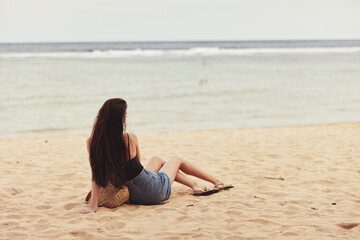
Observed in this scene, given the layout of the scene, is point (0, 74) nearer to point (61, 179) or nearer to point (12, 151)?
point (12, 151)

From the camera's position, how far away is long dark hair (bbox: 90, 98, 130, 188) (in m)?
3.89

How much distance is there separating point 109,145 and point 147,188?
2.00ft

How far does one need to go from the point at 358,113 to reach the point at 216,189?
30.2 feet

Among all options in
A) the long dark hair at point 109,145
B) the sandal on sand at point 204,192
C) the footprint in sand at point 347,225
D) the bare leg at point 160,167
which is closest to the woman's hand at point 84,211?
the long dark hair at point 109,145

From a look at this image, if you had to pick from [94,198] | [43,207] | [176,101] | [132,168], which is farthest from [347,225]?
[176,101]

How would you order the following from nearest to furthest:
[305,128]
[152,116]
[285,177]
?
[285,177] < [305,128] < [152,116]

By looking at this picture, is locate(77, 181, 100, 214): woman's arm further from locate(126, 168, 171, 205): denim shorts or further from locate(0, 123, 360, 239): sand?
locate(126, 168, 171, 205): denim shorts

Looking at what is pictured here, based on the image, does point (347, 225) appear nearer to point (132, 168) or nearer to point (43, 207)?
point (132, 168)

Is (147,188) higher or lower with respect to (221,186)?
higher

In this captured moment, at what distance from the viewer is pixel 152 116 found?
38.9 ft

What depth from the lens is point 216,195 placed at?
180 inches

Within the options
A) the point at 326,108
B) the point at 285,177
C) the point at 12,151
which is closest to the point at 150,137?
the point at 12,151

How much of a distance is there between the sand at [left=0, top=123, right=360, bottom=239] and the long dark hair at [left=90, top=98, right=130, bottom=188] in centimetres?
36

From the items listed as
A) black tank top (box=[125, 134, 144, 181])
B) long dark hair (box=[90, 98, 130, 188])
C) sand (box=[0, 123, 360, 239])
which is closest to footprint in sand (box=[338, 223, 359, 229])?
sand (box=[0, 123, 360, 239])
